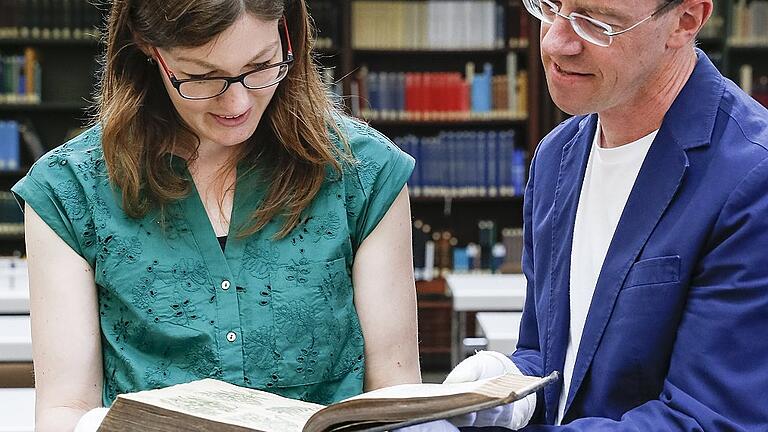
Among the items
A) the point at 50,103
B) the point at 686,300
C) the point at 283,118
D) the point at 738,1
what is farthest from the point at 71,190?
the point at 738,1

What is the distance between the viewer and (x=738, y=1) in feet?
19.8

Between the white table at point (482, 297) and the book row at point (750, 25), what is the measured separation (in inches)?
100

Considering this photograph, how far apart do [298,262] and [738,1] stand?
5107mm

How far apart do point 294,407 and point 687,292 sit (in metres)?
0.52

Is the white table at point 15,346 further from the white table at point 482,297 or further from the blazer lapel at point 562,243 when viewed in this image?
the blazer lapel at point 562,243

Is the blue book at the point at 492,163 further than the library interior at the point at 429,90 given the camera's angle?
Yes

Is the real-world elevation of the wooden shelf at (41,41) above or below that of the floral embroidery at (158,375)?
above

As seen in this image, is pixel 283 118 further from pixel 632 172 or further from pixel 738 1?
pixel 738 1


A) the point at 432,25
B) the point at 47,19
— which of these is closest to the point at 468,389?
the point at 432,25

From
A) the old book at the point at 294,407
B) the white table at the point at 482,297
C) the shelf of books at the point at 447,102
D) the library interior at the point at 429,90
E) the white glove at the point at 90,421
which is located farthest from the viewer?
the shelf of books at the point at 447,102

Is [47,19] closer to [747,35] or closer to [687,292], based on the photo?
[747,35]

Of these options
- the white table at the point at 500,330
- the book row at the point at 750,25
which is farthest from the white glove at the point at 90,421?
the book row at the point at 750,25

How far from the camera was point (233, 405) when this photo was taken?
1286 mm

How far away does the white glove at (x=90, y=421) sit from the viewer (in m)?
1.39
